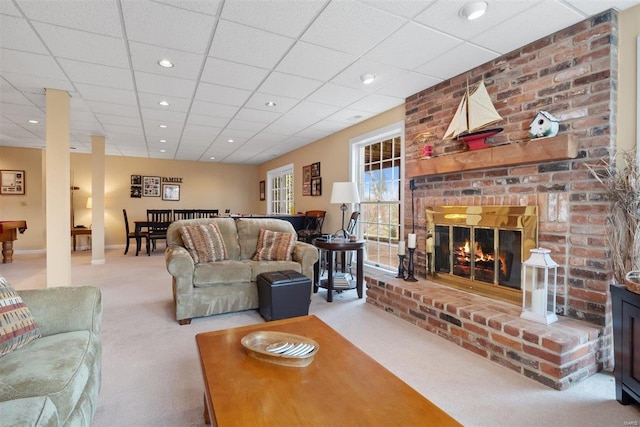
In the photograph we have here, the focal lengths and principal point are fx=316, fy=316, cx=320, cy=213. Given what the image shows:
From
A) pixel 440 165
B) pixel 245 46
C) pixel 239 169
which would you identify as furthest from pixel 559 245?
pixel 239 169

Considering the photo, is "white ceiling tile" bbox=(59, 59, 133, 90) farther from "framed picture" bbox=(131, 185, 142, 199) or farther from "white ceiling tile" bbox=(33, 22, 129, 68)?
"framed picture" bbox=(131, 185, 142, 199)

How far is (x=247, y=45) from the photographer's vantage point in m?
2.53

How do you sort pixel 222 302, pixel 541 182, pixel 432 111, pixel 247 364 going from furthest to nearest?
pixel 432 111 → pixel 222 302 → pixel 541 182 → pixel 247 364

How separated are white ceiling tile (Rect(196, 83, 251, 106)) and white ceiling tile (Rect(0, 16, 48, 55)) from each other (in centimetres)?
129

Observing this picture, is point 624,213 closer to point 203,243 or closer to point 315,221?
point 203,243

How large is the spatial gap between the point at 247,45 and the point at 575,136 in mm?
2544

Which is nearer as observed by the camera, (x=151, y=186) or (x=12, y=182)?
(x=12, y=182)

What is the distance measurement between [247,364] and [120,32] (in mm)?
2493

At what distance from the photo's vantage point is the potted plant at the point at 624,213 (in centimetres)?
194

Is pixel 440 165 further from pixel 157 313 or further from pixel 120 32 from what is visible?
pixel 157 313

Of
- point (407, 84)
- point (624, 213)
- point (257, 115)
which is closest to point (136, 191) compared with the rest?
point (257, 115)

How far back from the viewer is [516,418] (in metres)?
1.64

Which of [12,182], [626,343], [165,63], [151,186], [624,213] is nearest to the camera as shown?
[626,343]

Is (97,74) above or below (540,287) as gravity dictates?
above
